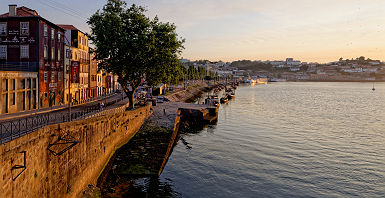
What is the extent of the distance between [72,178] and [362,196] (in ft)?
88.6

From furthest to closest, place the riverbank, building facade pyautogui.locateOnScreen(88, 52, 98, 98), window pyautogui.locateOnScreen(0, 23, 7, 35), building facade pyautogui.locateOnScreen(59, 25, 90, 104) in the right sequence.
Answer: building facade pyautogui.locateOnScreen(88, 52, 98, 98), building facade pyautogui.locateOnScreen(59, 25, 90, 104), window pyautogui.locateOnScreen(0, 23, 7, 35), the riverbank

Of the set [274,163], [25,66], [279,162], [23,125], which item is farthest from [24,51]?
[279,162]

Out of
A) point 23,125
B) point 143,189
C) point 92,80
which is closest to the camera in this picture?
point 23,125

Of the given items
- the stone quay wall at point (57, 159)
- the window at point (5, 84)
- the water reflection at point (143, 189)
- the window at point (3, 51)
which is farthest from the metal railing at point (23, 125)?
the window at point (3, 51)

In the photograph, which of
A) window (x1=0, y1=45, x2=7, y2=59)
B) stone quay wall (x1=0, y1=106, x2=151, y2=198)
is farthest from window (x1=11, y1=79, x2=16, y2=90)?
stone quay wall (x1=0, y1=106, x2=151, y2=198)

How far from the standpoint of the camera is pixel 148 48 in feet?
155

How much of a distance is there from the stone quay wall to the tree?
16357 mm

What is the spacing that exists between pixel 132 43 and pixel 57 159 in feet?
97.2

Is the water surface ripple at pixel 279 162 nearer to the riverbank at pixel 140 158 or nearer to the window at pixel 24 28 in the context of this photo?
the riverbank at pixel 140 158

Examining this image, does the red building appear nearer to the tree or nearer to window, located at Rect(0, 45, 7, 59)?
window, located at Rect(0, 45, 7, 59)

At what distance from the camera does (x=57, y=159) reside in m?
19.7

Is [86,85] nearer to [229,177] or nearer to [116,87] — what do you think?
[116,87]

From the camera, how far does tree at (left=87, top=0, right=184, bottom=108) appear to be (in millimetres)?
46531

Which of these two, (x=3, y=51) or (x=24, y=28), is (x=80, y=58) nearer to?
(x=3, y=51)
